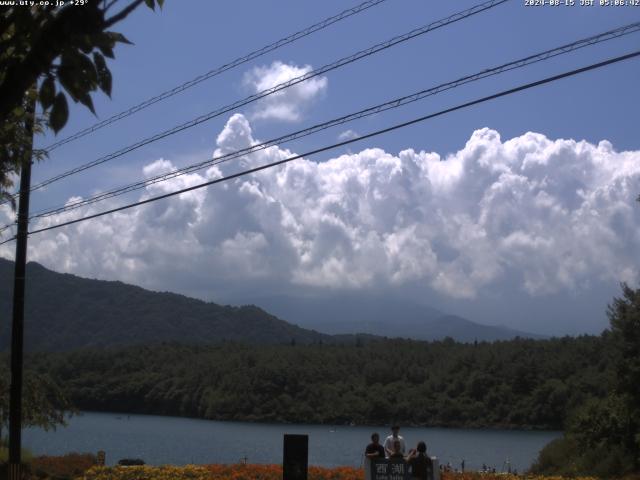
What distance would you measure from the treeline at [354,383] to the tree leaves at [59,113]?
3426 inches

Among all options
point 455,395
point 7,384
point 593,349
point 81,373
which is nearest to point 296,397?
point 455,395

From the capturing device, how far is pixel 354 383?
11669 cm

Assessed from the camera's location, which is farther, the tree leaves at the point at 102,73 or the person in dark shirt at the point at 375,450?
the person in dark shirt at the point at 375,450

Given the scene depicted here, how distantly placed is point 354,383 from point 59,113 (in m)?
114

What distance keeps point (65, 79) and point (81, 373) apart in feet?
377

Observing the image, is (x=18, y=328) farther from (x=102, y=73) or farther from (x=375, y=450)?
(x=102, y=73)

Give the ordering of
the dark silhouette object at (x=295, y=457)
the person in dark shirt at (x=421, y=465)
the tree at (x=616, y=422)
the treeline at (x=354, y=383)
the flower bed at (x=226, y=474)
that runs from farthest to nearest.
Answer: the treeline at (x=354, y=383) < the tree at (x=616, y=422) < the flower bed at (x=226, y=474) < the person in dark shirt at (x=421, y=465) < the dark silhouette object at (x=295, y=457)

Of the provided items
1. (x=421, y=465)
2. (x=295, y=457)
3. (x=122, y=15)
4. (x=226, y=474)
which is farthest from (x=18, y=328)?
(x=122, y=15)

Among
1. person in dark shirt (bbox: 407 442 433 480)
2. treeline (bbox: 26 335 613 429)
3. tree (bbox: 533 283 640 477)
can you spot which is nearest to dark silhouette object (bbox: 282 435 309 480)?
person in dark shirt (bbox: 407 442 433 480)

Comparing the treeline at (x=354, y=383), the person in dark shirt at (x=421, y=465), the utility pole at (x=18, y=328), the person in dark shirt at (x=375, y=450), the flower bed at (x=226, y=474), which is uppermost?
the utility pole at (x=18, y=328)

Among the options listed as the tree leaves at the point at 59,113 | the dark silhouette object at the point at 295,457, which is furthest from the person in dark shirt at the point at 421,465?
the tree leaves at the point at 59,113

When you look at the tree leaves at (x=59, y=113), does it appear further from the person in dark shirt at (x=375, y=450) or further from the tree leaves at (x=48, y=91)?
the person in dark shirt at (x=375, y=450)

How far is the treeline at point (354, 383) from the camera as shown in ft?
325

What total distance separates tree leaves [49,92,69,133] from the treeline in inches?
3426
